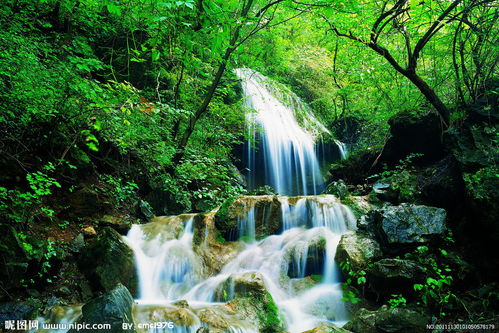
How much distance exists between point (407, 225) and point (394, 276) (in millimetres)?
1143

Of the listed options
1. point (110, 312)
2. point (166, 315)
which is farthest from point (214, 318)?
point (110, 312)

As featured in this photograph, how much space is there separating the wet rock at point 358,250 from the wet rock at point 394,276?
1.02 feet

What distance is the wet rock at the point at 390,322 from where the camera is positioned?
11.3 feet

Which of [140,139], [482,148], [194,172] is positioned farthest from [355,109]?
[140,139]

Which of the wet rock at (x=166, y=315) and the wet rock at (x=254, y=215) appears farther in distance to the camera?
the wet rock at (x=254, y=215)

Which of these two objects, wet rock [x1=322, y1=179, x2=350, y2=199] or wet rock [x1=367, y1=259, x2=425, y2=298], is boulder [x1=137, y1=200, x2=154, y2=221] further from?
wet rock [x1=322, y1=179, x2=350, y2=199]

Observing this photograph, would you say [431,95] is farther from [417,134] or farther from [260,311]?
[260,311]

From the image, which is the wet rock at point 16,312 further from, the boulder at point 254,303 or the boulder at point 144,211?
the boulder at point 144,211

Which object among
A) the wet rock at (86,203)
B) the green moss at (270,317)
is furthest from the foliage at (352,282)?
the wet rock at (86,203)

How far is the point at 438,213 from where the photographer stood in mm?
4926

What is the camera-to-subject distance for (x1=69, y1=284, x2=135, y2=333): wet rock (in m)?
2.89

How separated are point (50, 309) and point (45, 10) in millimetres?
6634

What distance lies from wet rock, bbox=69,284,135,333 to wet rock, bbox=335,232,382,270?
11.6 ft

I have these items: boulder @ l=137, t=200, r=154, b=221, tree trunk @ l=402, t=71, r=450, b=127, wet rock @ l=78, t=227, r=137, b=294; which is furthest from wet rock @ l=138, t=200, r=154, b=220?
tree trunk @ l=402, t=71, r=450, b=127
